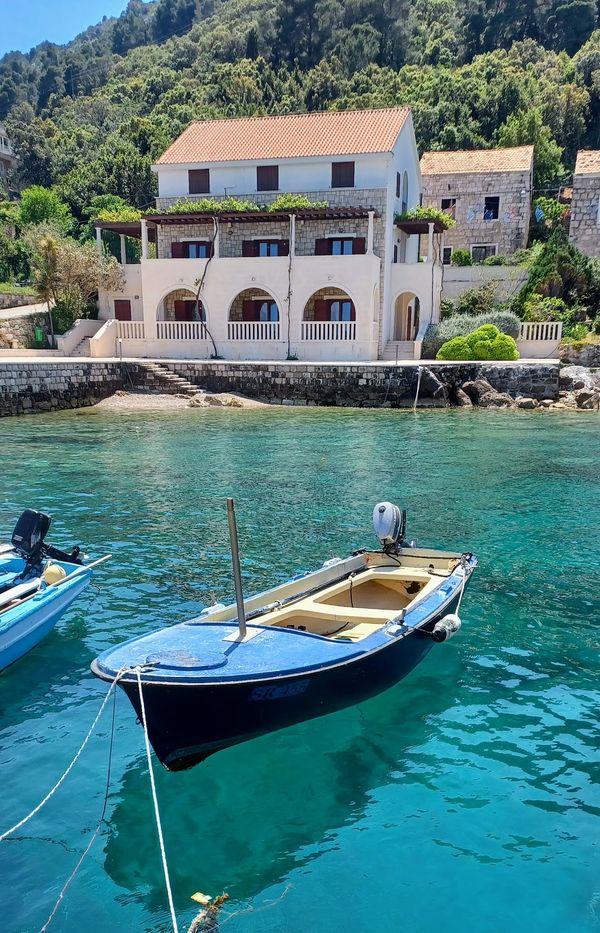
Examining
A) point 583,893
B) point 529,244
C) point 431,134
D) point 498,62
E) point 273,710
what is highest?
point 498,62

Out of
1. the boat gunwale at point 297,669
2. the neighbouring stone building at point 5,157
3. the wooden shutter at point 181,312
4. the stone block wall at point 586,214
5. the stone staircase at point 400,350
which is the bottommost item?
the boat gunwale at point 297,669

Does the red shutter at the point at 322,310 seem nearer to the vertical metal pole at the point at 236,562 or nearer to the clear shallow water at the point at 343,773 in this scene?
the clear shallow water at the point at 343,773

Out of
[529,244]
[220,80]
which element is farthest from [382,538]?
[220,80]

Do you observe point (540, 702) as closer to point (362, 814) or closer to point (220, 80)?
point (362, 814)

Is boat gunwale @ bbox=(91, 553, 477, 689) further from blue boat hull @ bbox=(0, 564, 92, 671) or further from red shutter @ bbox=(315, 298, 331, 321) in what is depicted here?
red shutter @ bbox=(315, 298, 331, 321)

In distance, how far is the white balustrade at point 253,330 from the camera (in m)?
34.6

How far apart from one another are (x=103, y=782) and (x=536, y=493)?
11828mm

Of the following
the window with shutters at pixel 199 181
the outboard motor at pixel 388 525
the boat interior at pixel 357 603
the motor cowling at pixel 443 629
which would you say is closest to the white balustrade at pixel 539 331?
the window with shutters at pixel 199 181

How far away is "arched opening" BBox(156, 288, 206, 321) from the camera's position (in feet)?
120

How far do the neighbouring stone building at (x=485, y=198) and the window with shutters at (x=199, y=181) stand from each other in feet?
51.1

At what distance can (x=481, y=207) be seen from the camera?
46.1 metres

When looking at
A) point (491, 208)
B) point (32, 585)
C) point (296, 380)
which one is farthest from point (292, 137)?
point (32, 585)

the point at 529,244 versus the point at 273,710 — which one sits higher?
the point at 529,244

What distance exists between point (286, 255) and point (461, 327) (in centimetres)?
920
